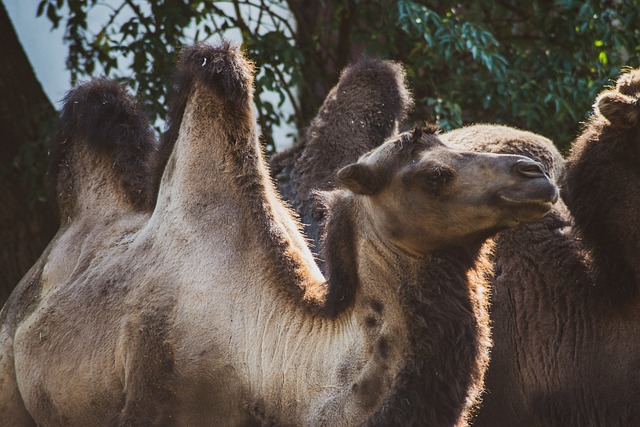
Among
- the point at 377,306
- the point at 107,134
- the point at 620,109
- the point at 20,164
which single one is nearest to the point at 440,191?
the point at 377,306

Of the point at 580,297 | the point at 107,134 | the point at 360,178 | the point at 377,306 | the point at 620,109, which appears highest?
the point at 107,134

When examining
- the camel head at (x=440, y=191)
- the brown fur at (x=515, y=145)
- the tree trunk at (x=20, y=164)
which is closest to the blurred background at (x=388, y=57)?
the tree trunk at (x=20, y=164)

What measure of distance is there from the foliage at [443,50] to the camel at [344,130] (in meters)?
0.73

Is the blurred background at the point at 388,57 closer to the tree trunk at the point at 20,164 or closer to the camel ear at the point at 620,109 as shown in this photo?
the tree trunk at the point at 20,164

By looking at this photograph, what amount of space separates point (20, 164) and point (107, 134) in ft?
6.54

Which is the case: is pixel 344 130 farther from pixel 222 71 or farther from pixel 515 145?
pixel 222 71

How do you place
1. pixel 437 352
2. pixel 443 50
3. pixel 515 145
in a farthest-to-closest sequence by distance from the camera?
pixel 443 50
pixel 515 145
pixel 437 352

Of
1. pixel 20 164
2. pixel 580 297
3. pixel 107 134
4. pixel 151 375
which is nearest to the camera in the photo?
pixel 151 375

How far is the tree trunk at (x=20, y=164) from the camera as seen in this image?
6332 millimetres

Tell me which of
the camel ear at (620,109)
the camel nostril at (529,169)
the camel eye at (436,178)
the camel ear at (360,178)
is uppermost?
the camel ear at (360,178)

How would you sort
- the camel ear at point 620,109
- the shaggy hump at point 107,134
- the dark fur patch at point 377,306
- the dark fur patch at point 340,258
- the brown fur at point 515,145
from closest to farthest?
the dark fur patch at point 377,306 < the dark fur patch at point 340,258 < the camel ear at point 620,109 < the brown fur at point 515,145 < the shaggy hump at point 107,134

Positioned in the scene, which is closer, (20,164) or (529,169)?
(529,169)

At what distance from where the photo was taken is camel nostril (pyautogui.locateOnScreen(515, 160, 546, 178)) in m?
3.02

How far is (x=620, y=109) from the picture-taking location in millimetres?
3893
